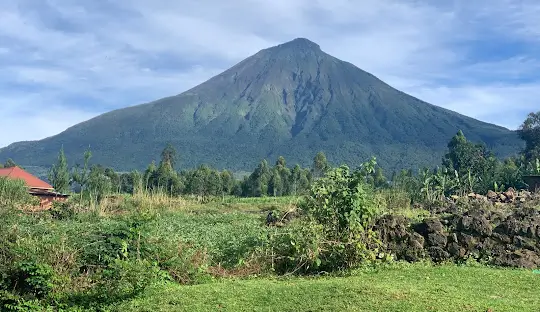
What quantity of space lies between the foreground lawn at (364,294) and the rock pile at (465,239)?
1198 millimetres

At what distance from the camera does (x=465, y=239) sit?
9.51m

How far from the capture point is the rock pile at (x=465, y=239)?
930 centimetres

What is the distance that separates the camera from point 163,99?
196 meters

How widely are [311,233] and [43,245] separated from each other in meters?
4.01

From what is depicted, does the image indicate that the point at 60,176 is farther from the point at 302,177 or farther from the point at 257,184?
the point at 302,177

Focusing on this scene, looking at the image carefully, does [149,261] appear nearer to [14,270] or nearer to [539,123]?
[14,270]

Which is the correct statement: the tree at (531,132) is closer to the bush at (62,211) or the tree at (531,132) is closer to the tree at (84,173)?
the tree at (84,173)

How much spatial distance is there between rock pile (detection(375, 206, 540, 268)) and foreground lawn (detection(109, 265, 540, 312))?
1198 millimetres

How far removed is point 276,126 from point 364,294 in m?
163

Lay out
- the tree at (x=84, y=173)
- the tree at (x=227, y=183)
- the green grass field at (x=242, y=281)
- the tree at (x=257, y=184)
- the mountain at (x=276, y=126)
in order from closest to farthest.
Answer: the green grass field at (x=242, y=281) → the tree at (x=84, y=173) → the tree at (x=257, y=184) → the tree at (x=227, y=183) → the mountain at (x=276, y=126)

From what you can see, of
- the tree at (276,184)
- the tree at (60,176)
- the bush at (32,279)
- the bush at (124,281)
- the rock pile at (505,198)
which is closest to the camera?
the bush at (124,281)

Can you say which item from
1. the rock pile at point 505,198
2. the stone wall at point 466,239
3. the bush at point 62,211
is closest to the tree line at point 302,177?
the rock pile at point 505,198

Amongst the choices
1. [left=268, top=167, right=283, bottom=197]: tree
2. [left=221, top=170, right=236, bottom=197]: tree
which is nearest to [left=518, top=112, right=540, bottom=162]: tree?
[left=268, top=167, right=283, bottom=197]: tree

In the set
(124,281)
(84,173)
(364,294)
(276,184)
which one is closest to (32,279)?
(124,281)
